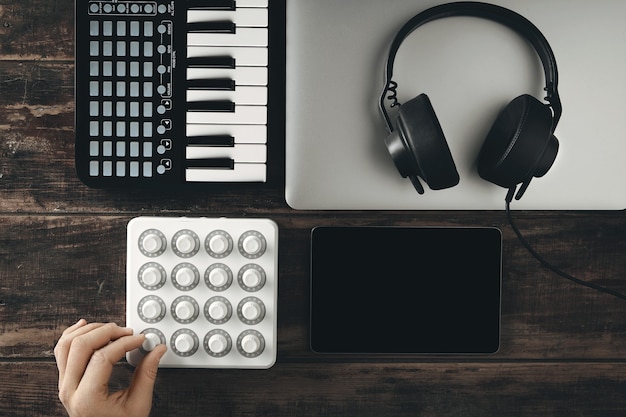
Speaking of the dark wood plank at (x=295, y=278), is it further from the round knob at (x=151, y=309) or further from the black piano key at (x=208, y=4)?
the black piano key at (x=208, y=4)

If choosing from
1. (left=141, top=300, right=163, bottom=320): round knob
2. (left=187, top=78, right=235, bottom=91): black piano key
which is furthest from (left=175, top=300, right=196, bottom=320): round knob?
(left=187, top=78, right=235, bottom=91): black piano key

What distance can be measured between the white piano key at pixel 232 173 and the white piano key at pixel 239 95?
0.08 metres

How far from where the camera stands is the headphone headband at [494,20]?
64 centimetres

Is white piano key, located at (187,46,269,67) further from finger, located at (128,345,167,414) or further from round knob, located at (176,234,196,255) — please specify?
finger, located at (128,345,167,414)

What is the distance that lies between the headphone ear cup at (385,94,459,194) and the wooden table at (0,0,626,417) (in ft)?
0.33

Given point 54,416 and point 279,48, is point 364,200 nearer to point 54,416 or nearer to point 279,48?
point 279,48

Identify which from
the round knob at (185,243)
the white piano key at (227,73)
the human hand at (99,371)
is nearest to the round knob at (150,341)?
the human hand at (99,371)

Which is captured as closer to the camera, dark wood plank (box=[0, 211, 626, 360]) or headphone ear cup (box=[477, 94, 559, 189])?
headphone ear cup (box=[477, 94, 559, 189])

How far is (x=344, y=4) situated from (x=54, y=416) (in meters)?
0.64

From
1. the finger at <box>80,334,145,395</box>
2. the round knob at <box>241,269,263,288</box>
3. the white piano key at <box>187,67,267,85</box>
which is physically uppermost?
the white piano key at <box>187,67,267,85</box>

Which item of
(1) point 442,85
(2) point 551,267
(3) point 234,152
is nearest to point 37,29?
(3) point 234,152

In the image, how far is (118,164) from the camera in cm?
68

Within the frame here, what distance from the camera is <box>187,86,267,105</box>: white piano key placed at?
672 millimetres

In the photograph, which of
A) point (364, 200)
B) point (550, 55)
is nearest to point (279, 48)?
point (364, 200)
